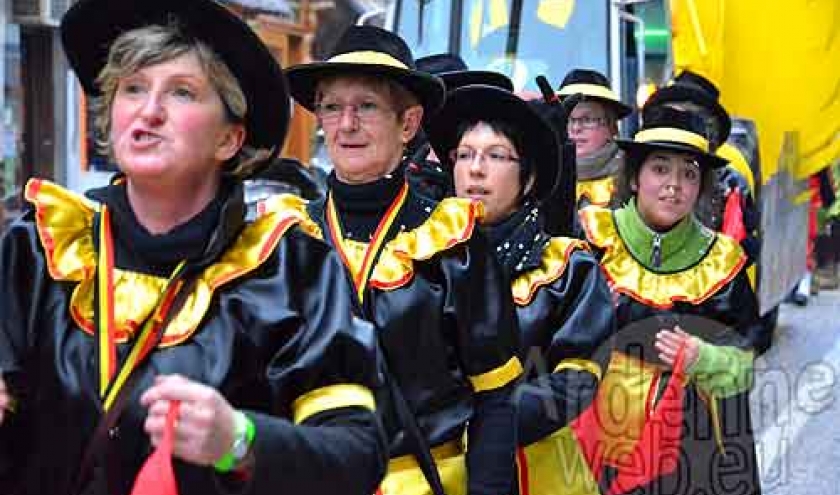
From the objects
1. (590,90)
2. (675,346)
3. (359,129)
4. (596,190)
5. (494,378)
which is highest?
(590,90)

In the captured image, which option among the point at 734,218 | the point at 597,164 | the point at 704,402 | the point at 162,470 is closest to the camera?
the point at 162,470

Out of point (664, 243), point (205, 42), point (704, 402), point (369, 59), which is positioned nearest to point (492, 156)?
point (369, 59)

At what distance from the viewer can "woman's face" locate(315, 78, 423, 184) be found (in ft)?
10.2

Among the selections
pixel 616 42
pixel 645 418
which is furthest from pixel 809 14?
pixel 645 418

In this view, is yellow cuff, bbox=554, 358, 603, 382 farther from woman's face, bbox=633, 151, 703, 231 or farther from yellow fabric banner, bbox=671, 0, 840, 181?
yellow fabric banner, bbox=671, 0, 840, 181

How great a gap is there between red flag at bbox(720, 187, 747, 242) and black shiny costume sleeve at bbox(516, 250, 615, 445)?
3175mm

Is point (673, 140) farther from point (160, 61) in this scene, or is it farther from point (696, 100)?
point (160, 61)

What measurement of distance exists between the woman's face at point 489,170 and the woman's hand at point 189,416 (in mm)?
2012

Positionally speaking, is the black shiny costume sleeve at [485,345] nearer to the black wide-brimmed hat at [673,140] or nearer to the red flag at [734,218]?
the black wide-brimmed hat at [673,140]

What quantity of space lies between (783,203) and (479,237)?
706 cm

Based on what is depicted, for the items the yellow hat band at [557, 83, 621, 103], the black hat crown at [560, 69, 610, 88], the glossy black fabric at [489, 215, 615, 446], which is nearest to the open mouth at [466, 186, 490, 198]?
the glossy black fabric at [489, 215, 615, 446]

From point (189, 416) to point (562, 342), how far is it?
2.05m

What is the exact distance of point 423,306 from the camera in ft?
9.91

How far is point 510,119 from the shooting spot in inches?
147
